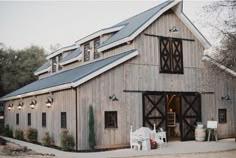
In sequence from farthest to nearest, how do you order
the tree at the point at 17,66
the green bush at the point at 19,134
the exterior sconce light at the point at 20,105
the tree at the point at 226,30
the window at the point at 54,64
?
the tree at the point at 17,66
the window at the point at 54,64
the exterior sconce light at the point at 20,105
the green bush at the point at 19,134
the tree at the point at 226,30

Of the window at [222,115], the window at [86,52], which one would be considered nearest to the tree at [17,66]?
the window at [86,52]

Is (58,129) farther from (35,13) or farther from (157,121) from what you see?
(35,13)

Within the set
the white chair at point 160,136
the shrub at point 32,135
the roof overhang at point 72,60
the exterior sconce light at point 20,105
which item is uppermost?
the roof overhang at point 72,60

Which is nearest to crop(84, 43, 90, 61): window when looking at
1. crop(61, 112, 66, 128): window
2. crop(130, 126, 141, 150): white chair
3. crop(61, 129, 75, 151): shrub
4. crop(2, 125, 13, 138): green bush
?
crop(61, 112, 66, 128): window

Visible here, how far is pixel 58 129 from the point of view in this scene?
1850 centimetres

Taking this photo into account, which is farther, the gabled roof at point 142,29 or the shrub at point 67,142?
the gabled roof at point 142,29

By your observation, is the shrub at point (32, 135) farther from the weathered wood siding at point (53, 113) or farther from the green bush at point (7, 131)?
the green bush at point (7, 131)

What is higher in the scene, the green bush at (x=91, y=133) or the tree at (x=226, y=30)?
the tree at (x=226, y=30)

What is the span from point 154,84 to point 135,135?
3503mm

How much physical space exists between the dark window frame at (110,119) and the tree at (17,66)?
26093mm

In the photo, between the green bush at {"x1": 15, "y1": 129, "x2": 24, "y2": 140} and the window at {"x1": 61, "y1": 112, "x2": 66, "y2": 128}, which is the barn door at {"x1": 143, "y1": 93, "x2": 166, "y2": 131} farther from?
the green bush at {"x1": 15, "y1": 129, "x2": 24, "y2": 140}

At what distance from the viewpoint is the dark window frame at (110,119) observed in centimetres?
1694

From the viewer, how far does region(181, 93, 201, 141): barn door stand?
19.6 metres

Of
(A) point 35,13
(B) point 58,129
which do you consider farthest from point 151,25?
(A) point 35,13
